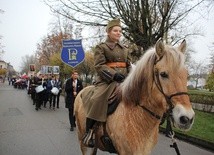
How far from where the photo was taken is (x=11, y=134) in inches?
395

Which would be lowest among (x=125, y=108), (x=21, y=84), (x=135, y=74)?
(x=21, y=84)

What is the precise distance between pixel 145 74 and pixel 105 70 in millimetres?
796

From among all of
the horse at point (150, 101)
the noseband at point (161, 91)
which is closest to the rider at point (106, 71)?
the horse at point (150, 101)

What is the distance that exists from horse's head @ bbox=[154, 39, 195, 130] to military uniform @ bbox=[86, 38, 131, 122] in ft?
3.33

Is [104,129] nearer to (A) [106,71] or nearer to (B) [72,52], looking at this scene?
(A) [106,71]

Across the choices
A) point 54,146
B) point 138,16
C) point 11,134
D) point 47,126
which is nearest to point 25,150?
point 54,146

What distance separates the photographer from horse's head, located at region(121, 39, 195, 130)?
120 inches

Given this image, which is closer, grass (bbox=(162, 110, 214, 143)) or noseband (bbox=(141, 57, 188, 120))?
noseband (bbox=(141, 57, 188, 120))

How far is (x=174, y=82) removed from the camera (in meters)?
3.22

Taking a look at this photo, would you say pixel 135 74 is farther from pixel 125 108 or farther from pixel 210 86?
pixel 210 86

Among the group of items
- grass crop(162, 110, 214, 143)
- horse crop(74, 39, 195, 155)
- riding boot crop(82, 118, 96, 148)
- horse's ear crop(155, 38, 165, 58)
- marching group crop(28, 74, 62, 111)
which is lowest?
grass crop(162, 110, 214, 143)

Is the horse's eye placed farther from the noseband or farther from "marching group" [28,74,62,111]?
"marching group" [28,74,62,111]

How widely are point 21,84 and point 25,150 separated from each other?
155ft

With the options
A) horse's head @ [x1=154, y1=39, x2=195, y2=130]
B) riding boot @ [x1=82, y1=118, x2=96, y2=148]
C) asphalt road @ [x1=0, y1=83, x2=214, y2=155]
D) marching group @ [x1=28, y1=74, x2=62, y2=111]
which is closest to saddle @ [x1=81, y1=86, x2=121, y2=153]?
riding boot @ [x1=82, y1=118, x2=96, y2=148]
